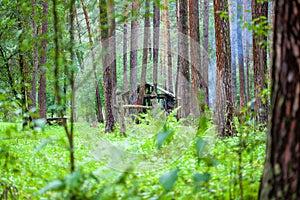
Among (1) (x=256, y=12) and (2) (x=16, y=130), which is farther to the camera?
(1) (x=256, y=12)

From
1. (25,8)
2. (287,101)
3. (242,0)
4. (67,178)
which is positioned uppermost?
(242,0)

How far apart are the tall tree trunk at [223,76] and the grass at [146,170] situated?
1.18 meters

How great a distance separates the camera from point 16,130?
346 cm

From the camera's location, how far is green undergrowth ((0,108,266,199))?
2939mm

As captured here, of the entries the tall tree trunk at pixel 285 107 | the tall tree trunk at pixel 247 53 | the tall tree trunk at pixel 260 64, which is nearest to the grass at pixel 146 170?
the tall tree trunk at pixel 285 107

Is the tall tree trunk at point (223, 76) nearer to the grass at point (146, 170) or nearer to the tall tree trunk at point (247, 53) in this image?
the grass at point (146, 170)

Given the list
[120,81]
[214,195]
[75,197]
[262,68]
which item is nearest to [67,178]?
[75,197]

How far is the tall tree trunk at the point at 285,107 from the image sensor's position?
8.60ft

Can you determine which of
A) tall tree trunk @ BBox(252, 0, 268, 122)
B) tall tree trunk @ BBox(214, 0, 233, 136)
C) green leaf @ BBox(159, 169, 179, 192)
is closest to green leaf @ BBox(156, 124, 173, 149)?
green leaf @ BBox(159, 169, 179, 192)

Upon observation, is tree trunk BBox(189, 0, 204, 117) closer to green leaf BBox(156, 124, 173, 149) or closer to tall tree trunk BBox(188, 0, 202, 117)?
tall tree trunk BBox(188, 0, 202, 117)

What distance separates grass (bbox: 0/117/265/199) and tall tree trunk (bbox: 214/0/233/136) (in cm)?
118

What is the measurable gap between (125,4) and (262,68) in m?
7.35

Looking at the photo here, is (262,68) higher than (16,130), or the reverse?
(262,68)

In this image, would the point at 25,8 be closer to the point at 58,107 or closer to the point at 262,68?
the point at 58,107
